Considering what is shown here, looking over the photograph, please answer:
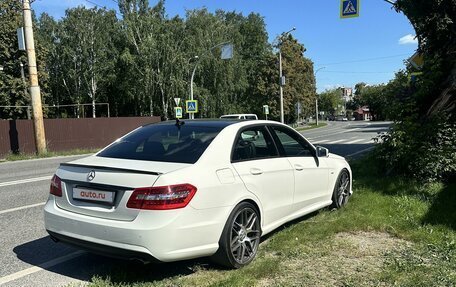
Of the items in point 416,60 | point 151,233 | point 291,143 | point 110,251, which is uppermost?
point 416,60

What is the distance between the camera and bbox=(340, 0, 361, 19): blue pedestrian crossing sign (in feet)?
50.6

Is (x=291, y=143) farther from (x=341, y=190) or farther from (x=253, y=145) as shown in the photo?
(x=341, y=190)

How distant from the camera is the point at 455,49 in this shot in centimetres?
920

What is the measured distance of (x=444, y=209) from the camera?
20.2 ft

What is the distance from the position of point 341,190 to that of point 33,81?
56.1ft

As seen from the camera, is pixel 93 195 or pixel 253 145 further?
pixel 253 145

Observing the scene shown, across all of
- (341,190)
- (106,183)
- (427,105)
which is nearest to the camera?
(106,183)

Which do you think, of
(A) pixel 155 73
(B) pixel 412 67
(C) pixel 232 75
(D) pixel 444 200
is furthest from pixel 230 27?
(D) pixel 444 200

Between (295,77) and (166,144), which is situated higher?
(295,77)

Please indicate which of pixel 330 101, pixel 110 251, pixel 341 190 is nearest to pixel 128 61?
pixel 341 190

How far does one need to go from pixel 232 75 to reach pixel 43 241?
44555 millimetres

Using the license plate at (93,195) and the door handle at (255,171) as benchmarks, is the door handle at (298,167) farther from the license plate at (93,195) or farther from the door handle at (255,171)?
the license plate at (93,195)

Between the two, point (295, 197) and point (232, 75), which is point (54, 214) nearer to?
point (295, 197)

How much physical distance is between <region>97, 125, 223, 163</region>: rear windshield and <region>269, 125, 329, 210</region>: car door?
3.60 feet
